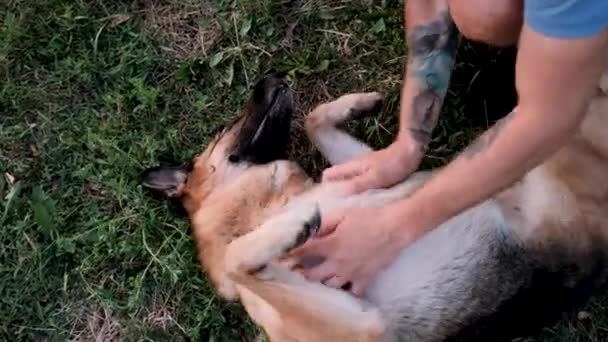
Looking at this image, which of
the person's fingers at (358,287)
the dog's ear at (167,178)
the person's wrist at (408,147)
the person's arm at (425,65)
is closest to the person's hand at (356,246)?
the person's fingers at (358,287)

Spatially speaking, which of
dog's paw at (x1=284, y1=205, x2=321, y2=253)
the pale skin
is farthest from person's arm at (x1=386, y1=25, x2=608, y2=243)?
dog's paw at (x1=284, y1=205, x2=321, y2=253)

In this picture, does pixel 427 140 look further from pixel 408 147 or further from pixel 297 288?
pixel 297 288

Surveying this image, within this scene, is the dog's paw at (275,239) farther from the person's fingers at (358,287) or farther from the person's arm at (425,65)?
the person's arm at (425,65)

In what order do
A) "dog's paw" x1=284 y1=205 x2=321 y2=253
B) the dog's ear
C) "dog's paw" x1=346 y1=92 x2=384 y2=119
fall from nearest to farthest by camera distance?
"dog's paw" x1=284 y1=205 x2=321 y2=253 < the dog's ear < "dog's paw" x1=346 y1=92 x2=384 y2=119

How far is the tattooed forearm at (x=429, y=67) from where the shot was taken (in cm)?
→ 326

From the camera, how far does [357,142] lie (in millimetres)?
3738

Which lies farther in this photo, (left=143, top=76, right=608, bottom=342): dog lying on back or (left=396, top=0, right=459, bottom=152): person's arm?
(left=396, top=0, right=459, bottom=152): person's arm

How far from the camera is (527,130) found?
2.36 m

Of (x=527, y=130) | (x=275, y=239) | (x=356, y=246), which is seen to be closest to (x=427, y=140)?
(x=356, y=246)

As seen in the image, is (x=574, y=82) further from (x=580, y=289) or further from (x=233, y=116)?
(x=233, y=116)

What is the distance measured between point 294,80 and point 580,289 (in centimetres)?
152

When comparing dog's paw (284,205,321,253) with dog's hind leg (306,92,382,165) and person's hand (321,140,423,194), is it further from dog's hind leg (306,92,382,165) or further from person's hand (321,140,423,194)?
dog's hind leg (306,92,382,165)

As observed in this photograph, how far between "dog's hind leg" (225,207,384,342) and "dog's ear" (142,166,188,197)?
1.96 ft

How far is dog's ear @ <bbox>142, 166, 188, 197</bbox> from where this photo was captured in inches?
143
